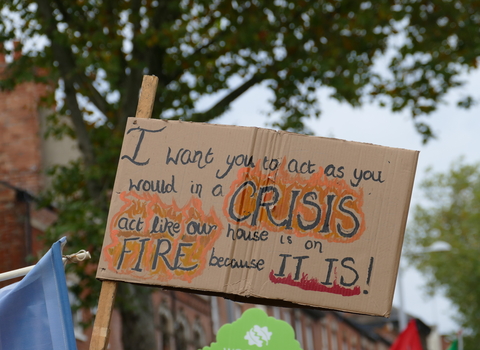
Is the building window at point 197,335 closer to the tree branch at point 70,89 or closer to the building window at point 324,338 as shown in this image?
the tree branch at point 70,89

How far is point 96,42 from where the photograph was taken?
11.2 meters

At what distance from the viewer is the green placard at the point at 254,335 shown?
5859 mm

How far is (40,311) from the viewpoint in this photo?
12.1 ft

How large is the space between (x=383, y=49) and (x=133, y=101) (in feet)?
15.2

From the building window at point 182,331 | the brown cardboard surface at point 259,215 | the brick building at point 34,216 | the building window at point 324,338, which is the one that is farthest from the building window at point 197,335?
the brown cardboard surface at point 259,215

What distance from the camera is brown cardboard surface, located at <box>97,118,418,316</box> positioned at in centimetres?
390

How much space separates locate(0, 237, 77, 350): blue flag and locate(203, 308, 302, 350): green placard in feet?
7.74

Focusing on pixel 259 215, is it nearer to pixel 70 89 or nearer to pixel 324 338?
pixel 70 89

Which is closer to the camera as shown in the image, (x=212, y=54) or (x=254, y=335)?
(x=254, y=335)

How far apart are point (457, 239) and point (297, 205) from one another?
31839 millimetres

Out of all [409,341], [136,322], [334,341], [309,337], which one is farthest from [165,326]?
[334,341]

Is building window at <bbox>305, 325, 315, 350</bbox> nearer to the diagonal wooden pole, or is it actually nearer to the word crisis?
the word crisis

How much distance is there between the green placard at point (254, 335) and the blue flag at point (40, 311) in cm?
236

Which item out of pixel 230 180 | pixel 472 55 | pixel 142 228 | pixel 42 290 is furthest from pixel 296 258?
pixel 472 55
